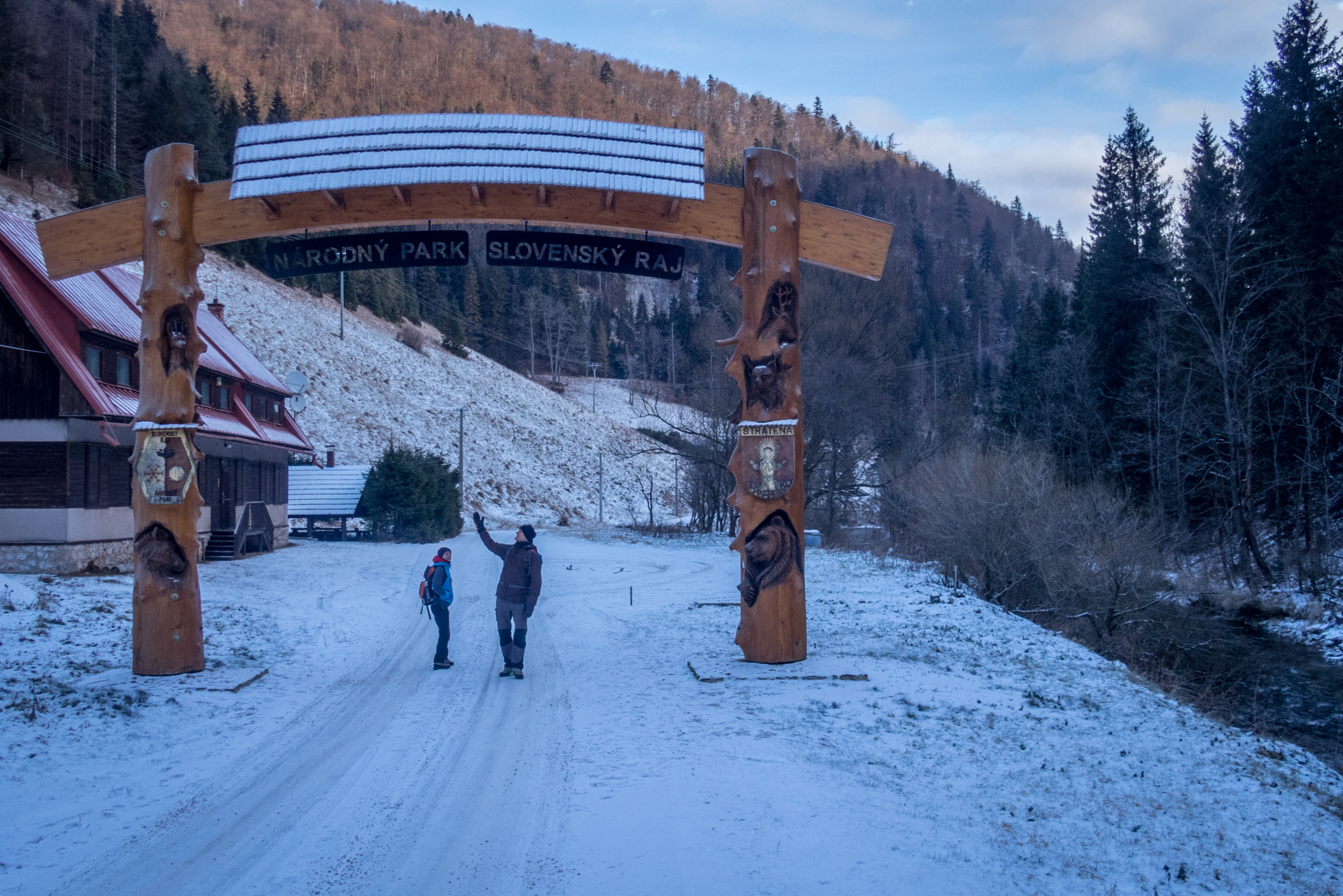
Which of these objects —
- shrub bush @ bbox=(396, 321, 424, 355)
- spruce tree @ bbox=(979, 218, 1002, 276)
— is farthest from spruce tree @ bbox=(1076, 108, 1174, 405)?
spruce tree @ bbox=(979, 218, 1002, 276)

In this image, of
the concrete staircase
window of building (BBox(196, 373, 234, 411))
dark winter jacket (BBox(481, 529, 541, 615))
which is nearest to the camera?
dark winter jacket (BBox(481, 529, 541, 615))

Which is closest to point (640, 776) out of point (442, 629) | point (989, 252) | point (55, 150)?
point (442, 629)

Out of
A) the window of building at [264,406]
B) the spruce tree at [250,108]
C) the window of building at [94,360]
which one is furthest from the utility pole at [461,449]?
the spruce tree at [250,108]

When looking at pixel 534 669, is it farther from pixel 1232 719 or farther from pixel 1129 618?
pixel 1129 618

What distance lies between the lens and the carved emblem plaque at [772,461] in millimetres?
9586

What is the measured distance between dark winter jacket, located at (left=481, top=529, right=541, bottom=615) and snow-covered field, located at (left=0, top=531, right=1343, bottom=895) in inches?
40.0

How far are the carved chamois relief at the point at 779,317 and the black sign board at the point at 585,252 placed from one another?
1288 millimetres

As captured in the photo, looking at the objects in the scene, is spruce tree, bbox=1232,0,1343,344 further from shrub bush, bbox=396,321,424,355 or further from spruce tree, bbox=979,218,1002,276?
spruce tree, bbox=979,218,1002,276

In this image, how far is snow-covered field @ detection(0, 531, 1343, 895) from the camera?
4918mm

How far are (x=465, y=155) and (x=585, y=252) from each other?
1.78 m

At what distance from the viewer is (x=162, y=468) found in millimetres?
→ 9461

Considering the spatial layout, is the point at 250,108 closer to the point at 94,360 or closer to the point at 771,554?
the point at 94,360

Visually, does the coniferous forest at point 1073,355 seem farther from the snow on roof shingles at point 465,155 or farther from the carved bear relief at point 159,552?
the carved bear relief at point 159,552

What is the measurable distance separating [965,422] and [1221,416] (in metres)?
8.60
